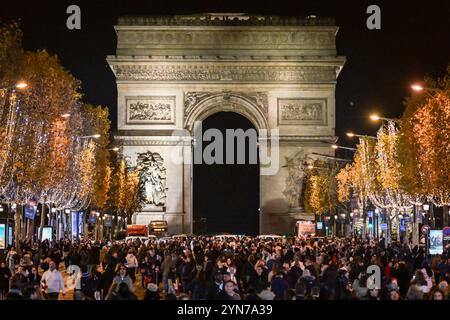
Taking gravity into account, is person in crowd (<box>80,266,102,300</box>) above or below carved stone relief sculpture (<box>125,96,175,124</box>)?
below

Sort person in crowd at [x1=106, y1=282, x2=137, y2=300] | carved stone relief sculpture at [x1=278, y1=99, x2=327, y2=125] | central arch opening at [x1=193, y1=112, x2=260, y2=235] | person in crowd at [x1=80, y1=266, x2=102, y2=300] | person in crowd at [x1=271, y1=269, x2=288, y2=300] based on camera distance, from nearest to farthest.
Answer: person in crowd at [x1=106, y1=282, x2=137, y2=300]
person in crowd at [x1=271, y1=269, x2=288, y2=300]
person in crowd at [x1=80, y1=266, x2=102, y2=300]
carved stone relief sculpture at [x1=278, y1=99, x2=327, y2=125]
central arch opening at [x1=193, y1=112, x2=260, y2=235]

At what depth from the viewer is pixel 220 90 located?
9738 cm

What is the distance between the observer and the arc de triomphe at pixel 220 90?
97.0 meters

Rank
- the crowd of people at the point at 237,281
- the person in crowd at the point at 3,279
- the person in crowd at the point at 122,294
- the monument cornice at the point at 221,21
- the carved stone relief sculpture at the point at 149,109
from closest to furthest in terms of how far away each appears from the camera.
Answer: the person in crowd at the point at 122,294 < the crowd of people at the point at 237,281 < the person in crowd at the point at 3,279 < the carved stone relief sculpture at the point at 149,109 < the monument cornice at the point at 221,21

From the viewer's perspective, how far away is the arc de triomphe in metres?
97.0

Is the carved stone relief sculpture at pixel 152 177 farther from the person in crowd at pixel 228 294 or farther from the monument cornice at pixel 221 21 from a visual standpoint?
the person in crowd at pixel 228 294

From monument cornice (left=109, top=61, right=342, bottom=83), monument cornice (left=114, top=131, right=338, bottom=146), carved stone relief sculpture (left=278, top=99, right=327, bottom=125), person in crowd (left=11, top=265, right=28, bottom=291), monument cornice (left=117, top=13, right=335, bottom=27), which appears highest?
monument cornice (left=117, top=13, right=335, bottom=27)

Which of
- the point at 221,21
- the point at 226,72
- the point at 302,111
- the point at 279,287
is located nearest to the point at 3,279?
the point at 279,287

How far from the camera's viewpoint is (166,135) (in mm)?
97312

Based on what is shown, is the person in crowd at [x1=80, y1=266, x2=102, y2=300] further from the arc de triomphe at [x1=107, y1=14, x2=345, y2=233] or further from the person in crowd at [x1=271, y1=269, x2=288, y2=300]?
the arc de triomphe at [x1=107, y1=14, x2=345, y2=233]

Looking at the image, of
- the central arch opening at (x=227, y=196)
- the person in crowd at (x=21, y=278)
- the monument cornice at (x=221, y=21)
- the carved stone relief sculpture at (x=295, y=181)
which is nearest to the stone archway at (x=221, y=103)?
the carved stone relief sculpture at (x=295, y=181)

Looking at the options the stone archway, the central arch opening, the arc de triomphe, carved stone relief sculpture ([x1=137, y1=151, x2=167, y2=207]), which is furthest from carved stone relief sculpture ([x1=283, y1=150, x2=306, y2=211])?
the central arch opening

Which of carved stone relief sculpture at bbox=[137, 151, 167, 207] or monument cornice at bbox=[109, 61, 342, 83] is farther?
carved stone relief sculpture at bbox=[137, 151, 167, 207]

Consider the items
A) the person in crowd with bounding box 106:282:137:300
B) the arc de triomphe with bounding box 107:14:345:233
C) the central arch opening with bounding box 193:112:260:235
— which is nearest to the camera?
the person in crowd with bounding box 106:282:137:300
